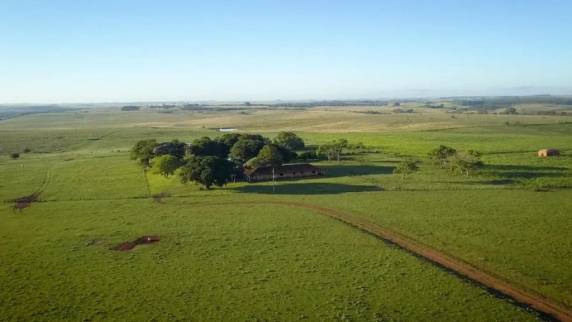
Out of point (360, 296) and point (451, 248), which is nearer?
point (360, 296)

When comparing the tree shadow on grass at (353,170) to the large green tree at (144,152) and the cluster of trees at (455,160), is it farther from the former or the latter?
the large green tree at (144,152)

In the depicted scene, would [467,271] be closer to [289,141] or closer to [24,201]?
[24,201]

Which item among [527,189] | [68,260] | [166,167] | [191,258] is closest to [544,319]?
[191,258]

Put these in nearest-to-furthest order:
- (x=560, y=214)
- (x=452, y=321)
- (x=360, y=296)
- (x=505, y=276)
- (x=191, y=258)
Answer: (x=452, y=321) → (x=360, y=296) → (x=505, y=276) → (x=191, y=258) → (x=560, y=214)

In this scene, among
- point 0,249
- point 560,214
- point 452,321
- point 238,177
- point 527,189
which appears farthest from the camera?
point 238,177

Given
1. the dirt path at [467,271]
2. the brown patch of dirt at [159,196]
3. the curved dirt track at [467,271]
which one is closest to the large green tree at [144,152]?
the brown patch of dirt at [159,196]

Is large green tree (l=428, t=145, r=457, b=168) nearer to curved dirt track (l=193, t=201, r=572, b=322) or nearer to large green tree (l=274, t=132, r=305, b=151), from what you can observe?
large green tree (l=274, t=132, r=305, b=151)

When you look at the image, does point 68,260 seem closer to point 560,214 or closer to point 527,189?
point 560,214
